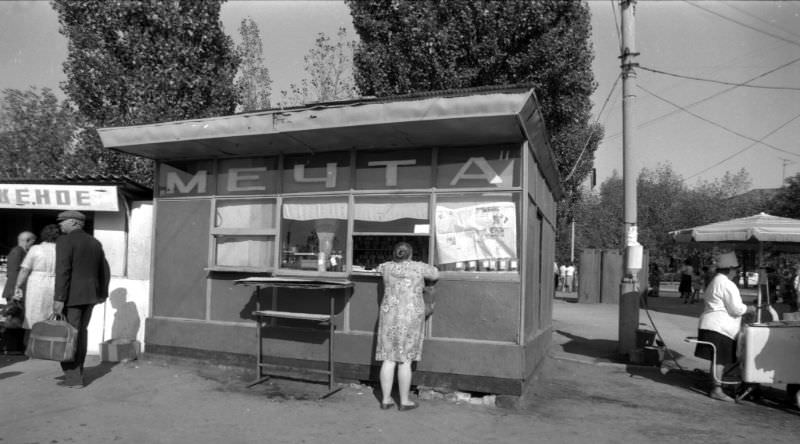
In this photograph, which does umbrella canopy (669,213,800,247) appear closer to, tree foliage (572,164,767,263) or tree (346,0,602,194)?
tree (346,0,602,194)

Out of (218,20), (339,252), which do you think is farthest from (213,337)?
(218,20)

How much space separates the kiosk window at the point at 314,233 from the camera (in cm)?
715

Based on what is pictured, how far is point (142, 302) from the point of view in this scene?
8242mm

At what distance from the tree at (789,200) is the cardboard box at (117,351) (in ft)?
80.7

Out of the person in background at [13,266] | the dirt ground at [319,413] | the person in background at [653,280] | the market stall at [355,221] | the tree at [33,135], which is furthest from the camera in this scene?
the person in background at [653,280]

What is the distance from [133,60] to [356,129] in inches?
450

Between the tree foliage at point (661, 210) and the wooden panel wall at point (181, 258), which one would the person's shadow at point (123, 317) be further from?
the tree foliage at point (661, 210)

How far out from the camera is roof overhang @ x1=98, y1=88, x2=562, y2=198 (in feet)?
18.4

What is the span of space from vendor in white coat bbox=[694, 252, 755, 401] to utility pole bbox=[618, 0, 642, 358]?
6.32 ft

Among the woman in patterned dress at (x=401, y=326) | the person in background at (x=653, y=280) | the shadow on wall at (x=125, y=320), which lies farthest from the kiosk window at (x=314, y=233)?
the person in background at (x=653, y=280)

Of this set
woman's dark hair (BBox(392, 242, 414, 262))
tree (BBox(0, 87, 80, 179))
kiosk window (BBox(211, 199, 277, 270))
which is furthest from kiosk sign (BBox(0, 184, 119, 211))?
tree (BBox(0, 87, 80, 179))

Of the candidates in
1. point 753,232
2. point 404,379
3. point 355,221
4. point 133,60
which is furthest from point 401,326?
point 133,60

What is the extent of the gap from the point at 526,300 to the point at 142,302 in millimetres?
5424

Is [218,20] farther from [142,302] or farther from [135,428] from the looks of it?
[135,428]
